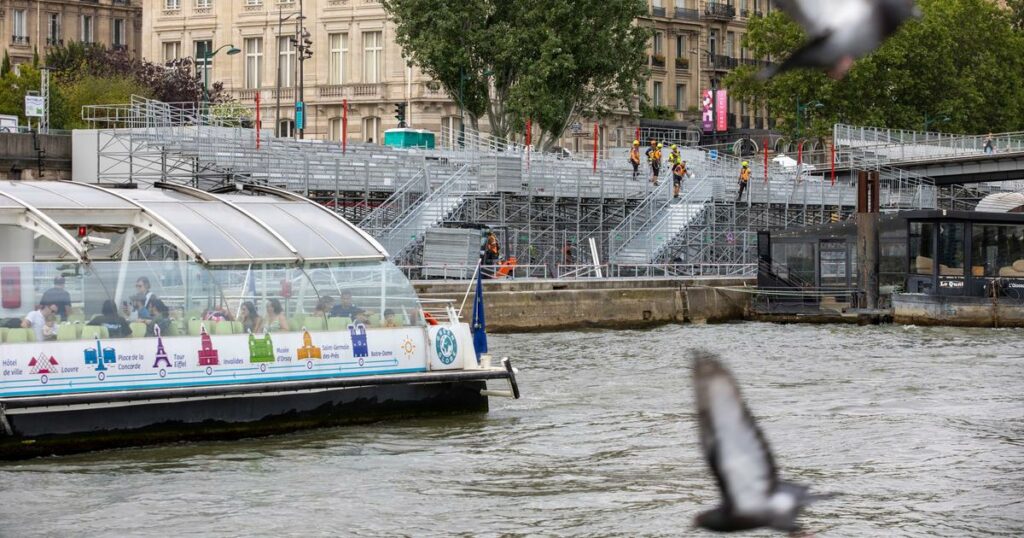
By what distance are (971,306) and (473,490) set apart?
3069 centimetres

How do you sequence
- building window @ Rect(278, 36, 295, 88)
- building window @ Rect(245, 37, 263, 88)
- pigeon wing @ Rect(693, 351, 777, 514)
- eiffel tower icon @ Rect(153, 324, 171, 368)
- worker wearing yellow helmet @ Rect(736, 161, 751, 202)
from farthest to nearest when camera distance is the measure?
building window @ Rect(245, 37, 263, 88)
building window @ Rect(278, 36, 295, 88)
worker wearing yellow helmet @ Rect(736, 161, 751, 202)
eiffel tower icon @ Rect(153, 324, 171, 368)
pigeon wing @ Rect(693, 351, 777, 514)

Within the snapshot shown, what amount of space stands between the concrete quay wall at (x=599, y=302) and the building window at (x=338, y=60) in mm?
37335

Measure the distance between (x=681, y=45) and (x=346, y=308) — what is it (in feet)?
261

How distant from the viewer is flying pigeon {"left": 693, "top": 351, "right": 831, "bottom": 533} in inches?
196

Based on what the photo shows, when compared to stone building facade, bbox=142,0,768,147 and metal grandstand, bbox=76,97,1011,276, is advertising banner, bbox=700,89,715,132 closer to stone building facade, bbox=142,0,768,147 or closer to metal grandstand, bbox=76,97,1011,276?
stone building facade, bbox=142,0,768,147

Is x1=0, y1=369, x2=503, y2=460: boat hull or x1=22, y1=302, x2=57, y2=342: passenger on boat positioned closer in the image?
x1=0, y1=369, x2=503, y2=460: boat hull

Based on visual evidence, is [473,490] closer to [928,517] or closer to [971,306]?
[928,517]

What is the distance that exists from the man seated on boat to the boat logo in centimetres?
123

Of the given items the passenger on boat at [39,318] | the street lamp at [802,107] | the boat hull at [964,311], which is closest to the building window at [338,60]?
the street lamp at [802,107]

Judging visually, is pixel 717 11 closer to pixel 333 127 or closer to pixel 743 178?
pixel 333 127

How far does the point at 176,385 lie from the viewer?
74.1 feet

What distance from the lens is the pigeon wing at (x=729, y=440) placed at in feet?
16.3

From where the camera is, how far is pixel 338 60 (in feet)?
284

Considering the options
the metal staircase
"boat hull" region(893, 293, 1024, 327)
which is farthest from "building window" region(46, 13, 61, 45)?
"boat hull" region(893, 293, 1024, 327)
